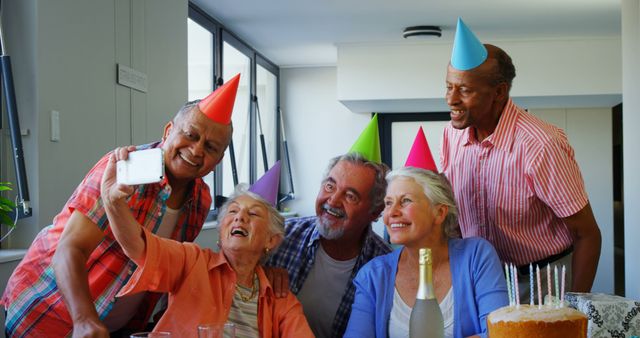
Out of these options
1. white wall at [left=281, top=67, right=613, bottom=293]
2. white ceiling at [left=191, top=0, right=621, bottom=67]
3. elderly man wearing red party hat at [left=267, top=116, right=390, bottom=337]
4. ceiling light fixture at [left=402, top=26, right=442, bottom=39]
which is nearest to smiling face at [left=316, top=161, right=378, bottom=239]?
elderly man wearing red party hat at [left=267, top=116, right=390, bottom=337]

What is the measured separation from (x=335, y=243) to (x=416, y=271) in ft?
1.60

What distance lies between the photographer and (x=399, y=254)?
2100 millimetres

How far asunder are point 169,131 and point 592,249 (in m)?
1.29

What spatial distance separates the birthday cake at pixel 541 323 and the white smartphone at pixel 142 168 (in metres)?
0.69

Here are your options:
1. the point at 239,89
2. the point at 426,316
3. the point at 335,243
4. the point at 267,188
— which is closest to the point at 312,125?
the point at 239,89

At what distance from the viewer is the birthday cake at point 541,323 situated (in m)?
1.28

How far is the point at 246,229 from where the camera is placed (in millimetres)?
2139

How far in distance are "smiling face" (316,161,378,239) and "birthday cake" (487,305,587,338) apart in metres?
1.12

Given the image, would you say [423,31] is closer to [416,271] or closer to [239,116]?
[239,116]

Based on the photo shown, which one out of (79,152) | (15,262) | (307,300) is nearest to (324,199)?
(307,300)

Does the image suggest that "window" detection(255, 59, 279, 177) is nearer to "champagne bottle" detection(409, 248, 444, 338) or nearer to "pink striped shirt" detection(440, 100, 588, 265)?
"pink striped shirt" detection(440, 100, 588, 265)

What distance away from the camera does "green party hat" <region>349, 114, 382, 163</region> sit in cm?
256

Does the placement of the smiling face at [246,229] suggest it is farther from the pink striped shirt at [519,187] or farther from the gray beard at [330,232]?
the pink striped shirt at [519,187]

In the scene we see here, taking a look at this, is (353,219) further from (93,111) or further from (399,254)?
(93,111)
